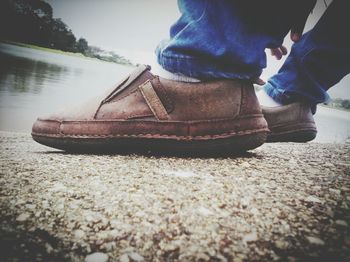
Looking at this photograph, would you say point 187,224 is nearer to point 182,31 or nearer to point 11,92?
point 182,31

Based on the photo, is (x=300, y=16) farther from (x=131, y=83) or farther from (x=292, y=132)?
(x=131, y=83)

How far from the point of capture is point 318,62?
1.68m

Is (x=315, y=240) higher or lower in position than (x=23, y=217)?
higher

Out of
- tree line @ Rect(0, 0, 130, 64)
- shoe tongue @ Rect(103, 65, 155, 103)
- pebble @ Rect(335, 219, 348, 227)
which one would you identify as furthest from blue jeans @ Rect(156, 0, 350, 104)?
tree line @ Rect(0, 0, 130, 64)

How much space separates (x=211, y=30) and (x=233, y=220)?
94 cm

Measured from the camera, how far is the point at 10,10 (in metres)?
46.4

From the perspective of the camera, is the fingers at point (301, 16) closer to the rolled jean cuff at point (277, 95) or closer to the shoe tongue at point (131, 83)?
the rolled jean cuff at point (277, 95)

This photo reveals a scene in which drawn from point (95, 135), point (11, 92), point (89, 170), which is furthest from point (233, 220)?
point (11, 92)

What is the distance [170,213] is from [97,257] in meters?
0.23

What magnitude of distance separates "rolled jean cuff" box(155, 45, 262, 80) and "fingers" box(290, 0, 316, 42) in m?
0.35

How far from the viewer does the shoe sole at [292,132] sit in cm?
173

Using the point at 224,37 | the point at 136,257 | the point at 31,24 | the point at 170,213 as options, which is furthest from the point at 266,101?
the point at 31,24

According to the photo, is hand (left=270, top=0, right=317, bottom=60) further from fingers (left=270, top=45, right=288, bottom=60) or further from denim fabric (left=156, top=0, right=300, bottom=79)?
fingers (left=270, top=45, right=288, bottom=60)

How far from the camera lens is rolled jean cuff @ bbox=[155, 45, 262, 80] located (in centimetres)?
124
